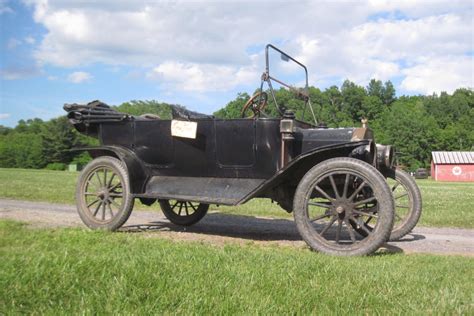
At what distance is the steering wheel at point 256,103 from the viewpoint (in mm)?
6832

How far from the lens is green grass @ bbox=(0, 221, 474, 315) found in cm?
292

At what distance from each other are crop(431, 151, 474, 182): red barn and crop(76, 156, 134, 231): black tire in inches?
2564

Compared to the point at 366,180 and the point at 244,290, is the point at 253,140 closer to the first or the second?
the point at 366,180

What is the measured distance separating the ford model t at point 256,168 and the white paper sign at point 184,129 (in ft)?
0.04

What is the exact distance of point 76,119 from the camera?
23.4ft

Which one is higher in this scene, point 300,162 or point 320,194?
point 300,162

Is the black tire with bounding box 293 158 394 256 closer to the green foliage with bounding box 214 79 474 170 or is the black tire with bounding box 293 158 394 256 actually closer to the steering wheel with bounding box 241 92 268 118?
the steering wheel with bounding box 241 92 268 118

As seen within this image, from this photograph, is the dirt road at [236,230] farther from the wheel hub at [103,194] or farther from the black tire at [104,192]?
the wheel hub at [103,194]

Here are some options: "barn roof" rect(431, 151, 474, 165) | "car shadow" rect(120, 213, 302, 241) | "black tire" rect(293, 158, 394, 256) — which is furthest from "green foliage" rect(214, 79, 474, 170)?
"black tire" rect(293, 158, 394, 256)

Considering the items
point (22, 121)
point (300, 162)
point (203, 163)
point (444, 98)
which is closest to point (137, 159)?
point (203, 163)

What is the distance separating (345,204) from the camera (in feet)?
17.4

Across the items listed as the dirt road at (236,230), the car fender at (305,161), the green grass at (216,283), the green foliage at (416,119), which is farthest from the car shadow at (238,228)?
the green foliage at (416,119)

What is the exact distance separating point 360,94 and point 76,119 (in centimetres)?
9874

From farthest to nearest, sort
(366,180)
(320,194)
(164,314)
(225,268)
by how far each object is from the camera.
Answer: (320,194) < (366,180) < (225,268) < (164,314)
